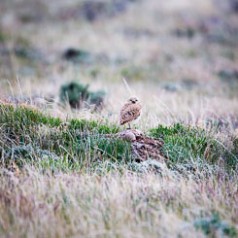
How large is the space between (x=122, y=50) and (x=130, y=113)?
1455 cm

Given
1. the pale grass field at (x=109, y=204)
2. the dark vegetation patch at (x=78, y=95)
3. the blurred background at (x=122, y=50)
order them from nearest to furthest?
the pale grass field at (x=109, y=204), the dark vegetation patch at (x=78, y=95), the blurred background at (x=122, y=50)

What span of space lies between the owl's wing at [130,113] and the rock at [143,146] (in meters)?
0.14

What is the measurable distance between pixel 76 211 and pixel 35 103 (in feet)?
10.4

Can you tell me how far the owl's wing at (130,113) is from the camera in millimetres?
6988

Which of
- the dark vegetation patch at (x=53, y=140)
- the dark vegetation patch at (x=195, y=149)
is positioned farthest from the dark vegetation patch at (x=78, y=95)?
the dark vegetation patch at (x=195, y=149)

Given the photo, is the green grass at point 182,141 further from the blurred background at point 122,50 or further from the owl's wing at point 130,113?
the blurred background at point 122,50

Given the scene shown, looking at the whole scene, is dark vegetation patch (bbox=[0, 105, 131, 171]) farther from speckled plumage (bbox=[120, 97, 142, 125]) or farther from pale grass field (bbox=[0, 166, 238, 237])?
pale grass field (bbox=[0, 166, 238, 237])

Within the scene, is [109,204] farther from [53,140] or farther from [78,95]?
[78,95]

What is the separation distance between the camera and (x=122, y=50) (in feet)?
69.9

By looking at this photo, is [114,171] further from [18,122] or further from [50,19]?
[50,19]

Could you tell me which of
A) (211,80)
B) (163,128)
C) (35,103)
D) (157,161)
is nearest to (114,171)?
(157,161)

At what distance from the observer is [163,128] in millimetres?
7344

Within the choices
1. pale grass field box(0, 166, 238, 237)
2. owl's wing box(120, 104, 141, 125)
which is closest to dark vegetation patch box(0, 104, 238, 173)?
owl's wing box(120, 104, 141, 125)

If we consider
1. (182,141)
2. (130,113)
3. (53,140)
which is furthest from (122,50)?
(53,140)
